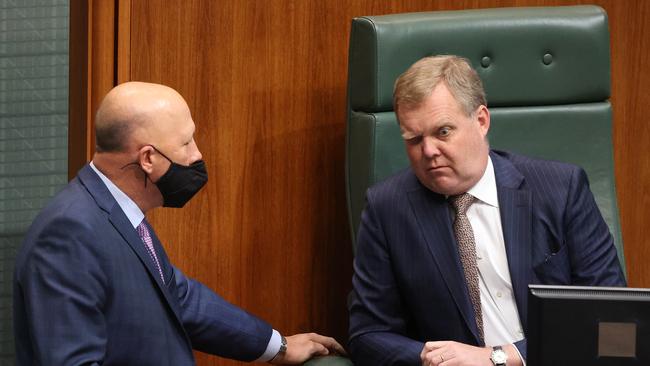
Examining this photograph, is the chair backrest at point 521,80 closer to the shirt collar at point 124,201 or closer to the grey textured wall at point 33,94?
the shirt collar at point 124,201

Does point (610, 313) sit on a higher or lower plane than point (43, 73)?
lower

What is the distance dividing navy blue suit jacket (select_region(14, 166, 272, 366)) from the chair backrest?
2.50ft

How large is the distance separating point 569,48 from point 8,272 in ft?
5.52

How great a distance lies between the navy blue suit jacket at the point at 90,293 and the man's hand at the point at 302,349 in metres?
0.35

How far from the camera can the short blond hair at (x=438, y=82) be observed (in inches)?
94.6

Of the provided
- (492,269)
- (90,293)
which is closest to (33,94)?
(90,293)

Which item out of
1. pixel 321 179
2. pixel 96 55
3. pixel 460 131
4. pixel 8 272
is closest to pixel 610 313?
pixel 460 131

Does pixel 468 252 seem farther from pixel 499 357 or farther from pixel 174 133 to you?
pixel 174 133

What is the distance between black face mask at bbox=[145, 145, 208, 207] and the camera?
2.31 metres

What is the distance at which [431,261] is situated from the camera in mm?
2490

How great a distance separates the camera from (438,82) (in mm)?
2412

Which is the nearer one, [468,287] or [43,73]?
[468,287]

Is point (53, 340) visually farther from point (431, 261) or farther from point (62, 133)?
point (62, 133)

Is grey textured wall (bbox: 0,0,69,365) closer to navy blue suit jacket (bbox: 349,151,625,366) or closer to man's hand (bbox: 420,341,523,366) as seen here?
navy blue suit jacket (bbox: 349,151,625,366)
